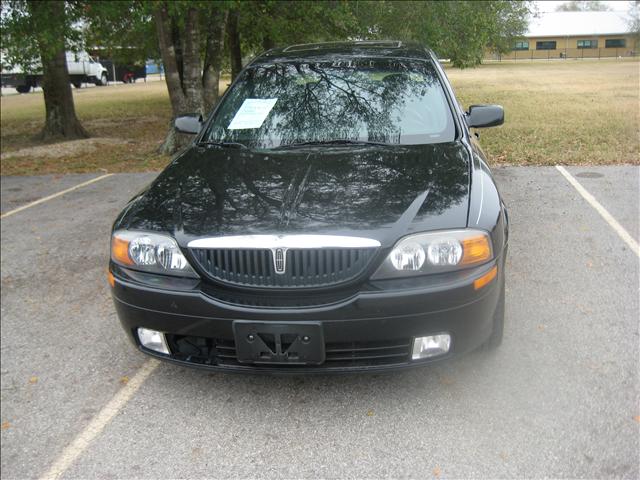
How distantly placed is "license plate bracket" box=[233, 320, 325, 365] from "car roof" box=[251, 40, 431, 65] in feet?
7.97

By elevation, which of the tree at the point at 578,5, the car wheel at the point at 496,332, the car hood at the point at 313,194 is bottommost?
the car wheel at the point at 496,332

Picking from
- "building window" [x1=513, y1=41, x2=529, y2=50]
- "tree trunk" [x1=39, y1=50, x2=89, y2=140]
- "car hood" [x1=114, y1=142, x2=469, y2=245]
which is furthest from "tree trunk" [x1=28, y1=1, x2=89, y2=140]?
"building window" [x1=513, y1=41, x2=529, y2=50]

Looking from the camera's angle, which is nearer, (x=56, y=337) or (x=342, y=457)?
(x=342, y=457)

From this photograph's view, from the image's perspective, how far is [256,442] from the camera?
9.38 ft

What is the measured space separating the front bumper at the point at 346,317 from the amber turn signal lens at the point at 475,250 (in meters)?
0.04

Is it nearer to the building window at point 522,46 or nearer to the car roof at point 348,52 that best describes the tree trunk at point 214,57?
the car roof at point 348,52

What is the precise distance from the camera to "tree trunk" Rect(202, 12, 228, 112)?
12.4 m

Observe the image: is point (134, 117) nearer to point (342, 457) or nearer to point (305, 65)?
point (305, 65)

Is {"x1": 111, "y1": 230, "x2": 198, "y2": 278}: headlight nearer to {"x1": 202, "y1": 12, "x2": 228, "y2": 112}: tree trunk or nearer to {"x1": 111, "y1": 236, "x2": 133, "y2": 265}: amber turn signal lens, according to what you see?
{"x1": 111, "y1": 236, "x2": 133, "y2": 265}: amber turn signal lens

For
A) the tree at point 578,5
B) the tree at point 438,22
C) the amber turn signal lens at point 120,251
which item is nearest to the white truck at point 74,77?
the tree at point 438,22

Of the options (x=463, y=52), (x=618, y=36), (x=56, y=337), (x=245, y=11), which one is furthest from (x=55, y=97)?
(x=618, y=36)

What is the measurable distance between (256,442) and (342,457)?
0.42 metres

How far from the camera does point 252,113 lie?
13.5 ft

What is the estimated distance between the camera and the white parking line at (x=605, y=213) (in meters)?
5.12
